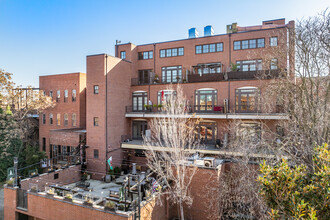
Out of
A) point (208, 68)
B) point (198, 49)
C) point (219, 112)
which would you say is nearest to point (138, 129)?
point (219, 112)

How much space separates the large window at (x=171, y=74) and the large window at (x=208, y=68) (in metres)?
2.38

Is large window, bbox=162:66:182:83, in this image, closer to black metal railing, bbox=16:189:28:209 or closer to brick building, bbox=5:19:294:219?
brick building, bbox=5:19:294:219

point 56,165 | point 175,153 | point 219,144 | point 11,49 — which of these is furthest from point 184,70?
point 11,49

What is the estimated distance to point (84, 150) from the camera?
807 inches

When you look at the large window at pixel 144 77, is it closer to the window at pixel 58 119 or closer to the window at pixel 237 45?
the window at pixel 237 45

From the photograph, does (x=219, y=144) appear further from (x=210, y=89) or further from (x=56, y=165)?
(x=56, y=165)

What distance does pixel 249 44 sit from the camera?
20.4m

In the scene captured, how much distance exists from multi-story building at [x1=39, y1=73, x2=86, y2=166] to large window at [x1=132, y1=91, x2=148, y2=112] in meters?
6.49

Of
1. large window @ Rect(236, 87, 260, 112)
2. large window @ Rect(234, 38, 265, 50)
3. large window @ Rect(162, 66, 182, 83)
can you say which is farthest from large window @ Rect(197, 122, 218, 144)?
large window @ Rect(234, 38, 265, 50)

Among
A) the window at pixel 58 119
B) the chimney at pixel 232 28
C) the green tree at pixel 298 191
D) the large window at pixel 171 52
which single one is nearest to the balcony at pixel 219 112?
the large window at pixel 171 52

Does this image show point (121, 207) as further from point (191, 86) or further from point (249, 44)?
point (249, 44)

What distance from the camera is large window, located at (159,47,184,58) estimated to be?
23.4 m

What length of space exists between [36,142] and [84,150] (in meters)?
12.2

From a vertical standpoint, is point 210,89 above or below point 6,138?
above
